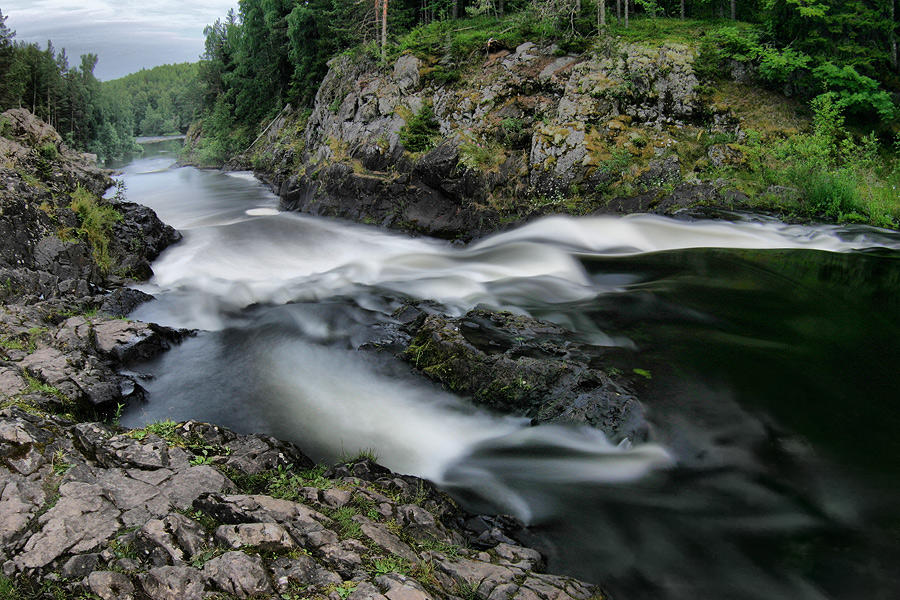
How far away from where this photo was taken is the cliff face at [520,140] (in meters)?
16.6

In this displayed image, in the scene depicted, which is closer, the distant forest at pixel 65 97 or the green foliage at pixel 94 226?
the green foliage at pixel 94 226

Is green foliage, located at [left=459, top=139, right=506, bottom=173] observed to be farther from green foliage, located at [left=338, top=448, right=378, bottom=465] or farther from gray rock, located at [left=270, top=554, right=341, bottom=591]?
gray rock, located at [left=270, top=554, right=341, bottom=591]

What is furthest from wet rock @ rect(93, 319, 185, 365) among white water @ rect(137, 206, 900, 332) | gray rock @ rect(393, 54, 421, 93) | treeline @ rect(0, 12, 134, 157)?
treeline @ rect(0, 12, 134, 157)

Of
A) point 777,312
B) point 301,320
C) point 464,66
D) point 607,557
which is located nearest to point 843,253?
point 777,312

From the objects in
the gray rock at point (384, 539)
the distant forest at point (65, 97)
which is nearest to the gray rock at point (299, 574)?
the gray rock at point (384, 539)

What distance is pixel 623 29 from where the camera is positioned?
20.6 metres

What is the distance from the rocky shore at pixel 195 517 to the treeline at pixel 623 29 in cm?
1885

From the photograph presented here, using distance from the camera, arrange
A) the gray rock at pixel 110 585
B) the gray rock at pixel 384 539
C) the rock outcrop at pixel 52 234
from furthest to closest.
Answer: the rock outcrop at pixel 52 234, the gray rock at pixel 384 539, the gray rock at pixel 110 585

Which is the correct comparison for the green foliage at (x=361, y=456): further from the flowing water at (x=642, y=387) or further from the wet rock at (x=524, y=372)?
the wet rock at (x=524, y=372)

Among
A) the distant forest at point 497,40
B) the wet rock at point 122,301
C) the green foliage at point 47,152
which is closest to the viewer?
the wet rock at point 122,301

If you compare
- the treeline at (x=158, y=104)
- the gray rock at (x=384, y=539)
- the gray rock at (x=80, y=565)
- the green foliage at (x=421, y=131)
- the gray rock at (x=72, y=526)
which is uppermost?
the treeline at (x=158, y=104)

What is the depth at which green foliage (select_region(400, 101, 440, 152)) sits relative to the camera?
62.3ft

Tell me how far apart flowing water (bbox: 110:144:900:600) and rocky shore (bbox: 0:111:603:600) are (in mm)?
773

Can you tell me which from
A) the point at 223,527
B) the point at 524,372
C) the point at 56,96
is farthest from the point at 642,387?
the point at 56,96
